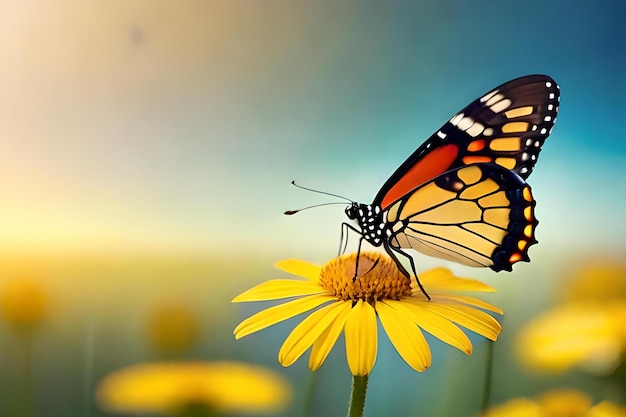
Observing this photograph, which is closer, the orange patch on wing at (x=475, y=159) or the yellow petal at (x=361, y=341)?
the yellow petal at (x=361, y=341)

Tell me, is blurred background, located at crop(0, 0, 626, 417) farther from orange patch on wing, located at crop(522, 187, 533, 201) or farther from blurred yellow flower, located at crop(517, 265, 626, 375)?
orange patch on wing, located at crop(522, 187, 533, 201)

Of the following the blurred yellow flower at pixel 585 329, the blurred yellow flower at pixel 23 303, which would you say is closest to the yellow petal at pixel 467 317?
the blurred yellow flower at pixel 585 329

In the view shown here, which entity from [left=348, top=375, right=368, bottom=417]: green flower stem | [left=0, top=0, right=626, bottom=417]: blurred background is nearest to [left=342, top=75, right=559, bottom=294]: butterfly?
[left=0, top=0, right=626, bottom=417]: blurred background

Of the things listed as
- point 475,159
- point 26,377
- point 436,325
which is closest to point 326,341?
point 436,325

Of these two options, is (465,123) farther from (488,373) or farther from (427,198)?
(488,373)

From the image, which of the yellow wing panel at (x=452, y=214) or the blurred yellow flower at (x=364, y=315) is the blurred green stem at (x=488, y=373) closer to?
the blurred yellow flower at (x=364, y=315)

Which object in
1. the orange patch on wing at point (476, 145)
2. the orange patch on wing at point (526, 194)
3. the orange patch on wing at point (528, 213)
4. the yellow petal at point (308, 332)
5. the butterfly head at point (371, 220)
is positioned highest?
the orange patch on wing at point (476, 145)
